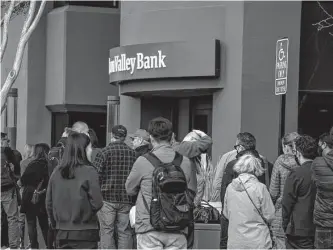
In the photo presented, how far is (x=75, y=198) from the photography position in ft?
26.5

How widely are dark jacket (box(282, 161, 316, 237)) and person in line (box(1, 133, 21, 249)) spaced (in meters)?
5.67

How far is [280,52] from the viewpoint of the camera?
495 inches

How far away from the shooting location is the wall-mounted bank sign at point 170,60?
15.3 metres

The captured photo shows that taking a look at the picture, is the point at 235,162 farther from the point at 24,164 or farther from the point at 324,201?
the point at 24,164

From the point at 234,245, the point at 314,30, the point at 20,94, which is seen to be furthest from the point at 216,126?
the point at 20,94

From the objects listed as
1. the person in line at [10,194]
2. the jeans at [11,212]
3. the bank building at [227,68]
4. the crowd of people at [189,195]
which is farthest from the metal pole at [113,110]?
the crowd of people at [189,195]

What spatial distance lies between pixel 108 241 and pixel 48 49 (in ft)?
36.8

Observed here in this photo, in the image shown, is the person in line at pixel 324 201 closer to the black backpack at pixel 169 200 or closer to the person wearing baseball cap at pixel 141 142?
the black backpack at pixel 169 200

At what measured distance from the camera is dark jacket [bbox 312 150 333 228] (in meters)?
8.78

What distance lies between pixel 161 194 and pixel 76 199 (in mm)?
877

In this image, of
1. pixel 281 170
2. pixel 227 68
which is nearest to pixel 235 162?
pixel 281 170

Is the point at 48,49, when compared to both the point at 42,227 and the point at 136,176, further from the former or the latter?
the point at 136,176

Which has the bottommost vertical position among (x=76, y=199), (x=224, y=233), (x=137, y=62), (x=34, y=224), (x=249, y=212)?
(x=34, y=224)

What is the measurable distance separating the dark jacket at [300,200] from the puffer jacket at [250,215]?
2.59ft
